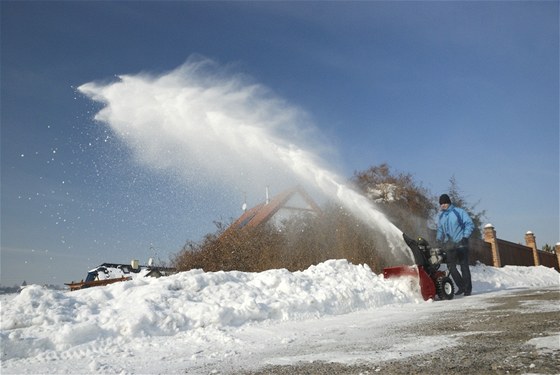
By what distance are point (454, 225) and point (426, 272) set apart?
215cm

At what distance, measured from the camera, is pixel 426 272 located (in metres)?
9.18

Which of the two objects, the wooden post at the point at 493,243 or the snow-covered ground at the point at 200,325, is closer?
the snow-covered ground at the point at 200,325

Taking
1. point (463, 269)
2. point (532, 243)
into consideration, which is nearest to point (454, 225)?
point (463, 269)

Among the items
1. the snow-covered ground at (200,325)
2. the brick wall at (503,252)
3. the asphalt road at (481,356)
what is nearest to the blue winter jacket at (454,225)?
the snow-covered ground at (200,325)

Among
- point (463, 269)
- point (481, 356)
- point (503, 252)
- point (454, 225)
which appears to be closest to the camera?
point (481, 356)

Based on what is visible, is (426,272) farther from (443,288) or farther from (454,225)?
(454,225)

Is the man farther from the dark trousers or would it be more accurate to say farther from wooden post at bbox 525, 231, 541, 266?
wooden post at bbox 525, 231, 541, 266

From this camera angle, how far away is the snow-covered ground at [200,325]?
3.87m

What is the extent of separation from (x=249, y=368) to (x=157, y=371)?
2.72ft

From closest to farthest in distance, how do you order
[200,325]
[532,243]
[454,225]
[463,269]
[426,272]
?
[200,325] < [426,272] < [463,269] < [454,225] < [532,243]

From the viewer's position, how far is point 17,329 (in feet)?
14.9

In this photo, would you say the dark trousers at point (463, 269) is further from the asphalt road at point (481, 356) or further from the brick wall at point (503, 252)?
the brick wall at point (503, 252)

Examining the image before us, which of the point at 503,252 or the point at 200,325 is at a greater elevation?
the point at 503,252

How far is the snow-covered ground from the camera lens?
3871 millimetres
